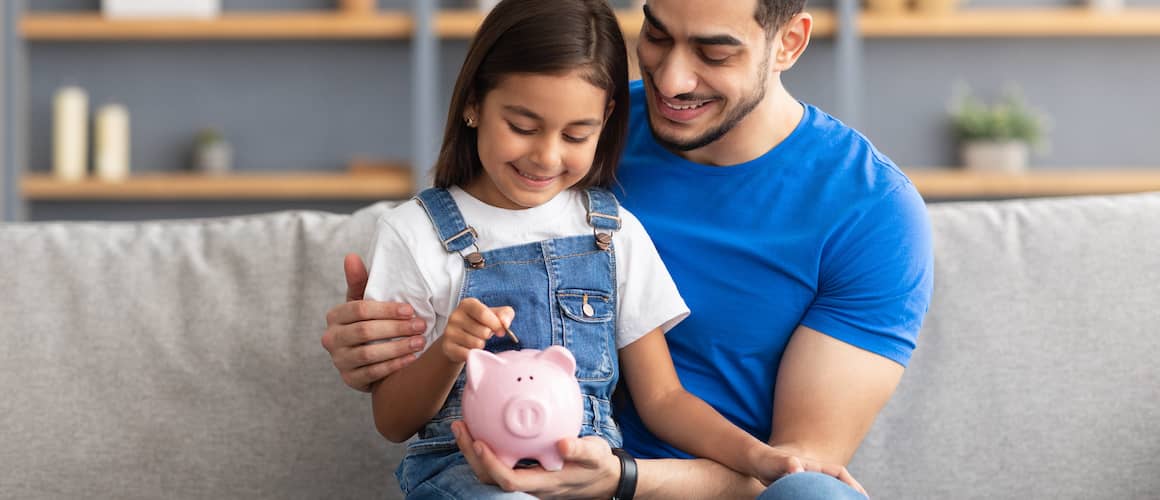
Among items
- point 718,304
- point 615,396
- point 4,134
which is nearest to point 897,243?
point 718,304

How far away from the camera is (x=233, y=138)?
4.30 metres

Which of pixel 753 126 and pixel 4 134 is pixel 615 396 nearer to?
pixel 753 126

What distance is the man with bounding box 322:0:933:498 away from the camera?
5.09ft

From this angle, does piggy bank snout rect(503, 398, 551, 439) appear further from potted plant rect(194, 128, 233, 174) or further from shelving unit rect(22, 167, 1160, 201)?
potted plant rect(194, 128, 233, 174)

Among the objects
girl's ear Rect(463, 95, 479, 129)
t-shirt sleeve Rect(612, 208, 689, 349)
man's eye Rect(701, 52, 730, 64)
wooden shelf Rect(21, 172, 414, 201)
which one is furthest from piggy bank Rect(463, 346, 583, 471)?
wooden shelf Rect(21, 172, 414, 201)

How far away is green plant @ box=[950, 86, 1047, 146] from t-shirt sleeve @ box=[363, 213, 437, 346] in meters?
3.18

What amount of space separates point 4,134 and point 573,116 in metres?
3.40

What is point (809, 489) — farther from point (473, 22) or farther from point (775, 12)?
point (473, 22)

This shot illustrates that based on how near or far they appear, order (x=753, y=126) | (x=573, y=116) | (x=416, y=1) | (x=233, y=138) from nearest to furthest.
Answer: (x=573, y=116), (x=753, y=126), (x=416, y=1), (x=233, y=138)

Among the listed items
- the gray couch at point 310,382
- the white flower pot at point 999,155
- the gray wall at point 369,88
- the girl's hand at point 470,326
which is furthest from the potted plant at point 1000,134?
the girl's hand at point 470,326

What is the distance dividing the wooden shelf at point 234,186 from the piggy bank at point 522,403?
2.85 meters

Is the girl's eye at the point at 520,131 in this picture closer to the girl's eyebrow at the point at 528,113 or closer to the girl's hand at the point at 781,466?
the girl's eyebrow at the point at 528,113

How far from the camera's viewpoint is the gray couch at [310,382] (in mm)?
1714

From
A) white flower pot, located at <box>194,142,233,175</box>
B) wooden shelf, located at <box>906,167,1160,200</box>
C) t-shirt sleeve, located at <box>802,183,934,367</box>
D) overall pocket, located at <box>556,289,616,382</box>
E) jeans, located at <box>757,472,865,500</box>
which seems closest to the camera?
jeans, located at <box>757,472,865,500</box>
